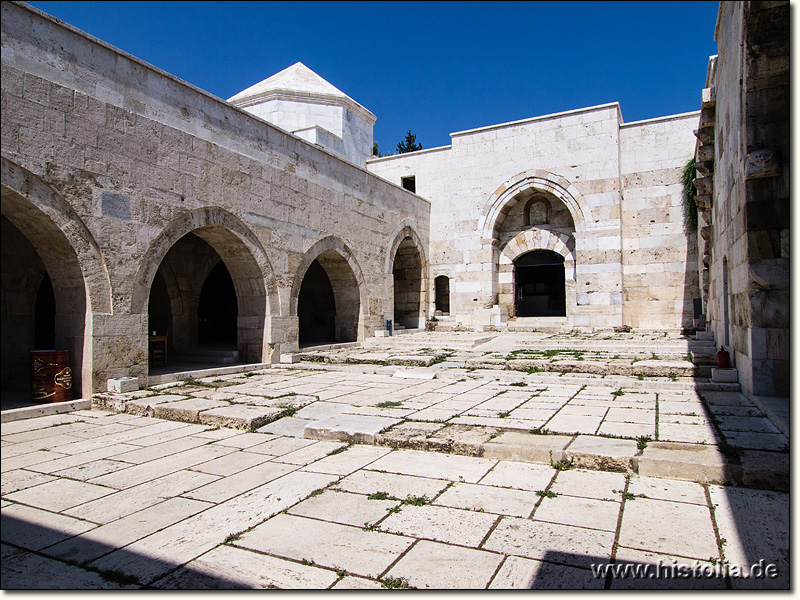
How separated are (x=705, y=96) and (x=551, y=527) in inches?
381

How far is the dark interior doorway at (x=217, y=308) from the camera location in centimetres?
1338

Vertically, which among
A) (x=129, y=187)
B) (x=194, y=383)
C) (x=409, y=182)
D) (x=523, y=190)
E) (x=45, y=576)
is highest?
(x=409, y=182)

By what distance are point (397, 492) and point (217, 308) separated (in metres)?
11.5

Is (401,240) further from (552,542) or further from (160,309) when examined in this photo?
(552,542)

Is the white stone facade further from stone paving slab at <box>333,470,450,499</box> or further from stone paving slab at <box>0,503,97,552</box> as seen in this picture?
stone paving slab at <box>0,503,97,552</box>

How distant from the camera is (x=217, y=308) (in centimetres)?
1374

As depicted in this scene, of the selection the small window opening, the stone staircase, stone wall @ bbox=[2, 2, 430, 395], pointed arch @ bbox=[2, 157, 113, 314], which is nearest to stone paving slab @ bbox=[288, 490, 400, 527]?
stone wall @ bbox=[2, 2, 430, 395]

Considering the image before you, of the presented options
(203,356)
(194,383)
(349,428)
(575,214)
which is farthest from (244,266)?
(575,214)

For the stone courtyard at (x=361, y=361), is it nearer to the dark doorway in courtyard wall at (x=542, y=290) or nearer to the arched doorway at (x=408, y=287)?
the arched doorway at (x=408, y=287)

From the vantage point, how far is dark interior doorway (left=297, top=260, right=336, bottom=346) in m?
14.4

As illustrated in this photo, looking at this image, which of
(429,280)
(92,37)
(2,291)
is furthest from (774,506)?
(429,280)

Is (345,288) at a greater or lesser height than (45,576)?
greater

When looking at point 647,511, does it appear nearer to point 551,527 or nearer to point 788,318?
point 551,527

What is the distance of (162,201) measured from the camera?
25.0ft
